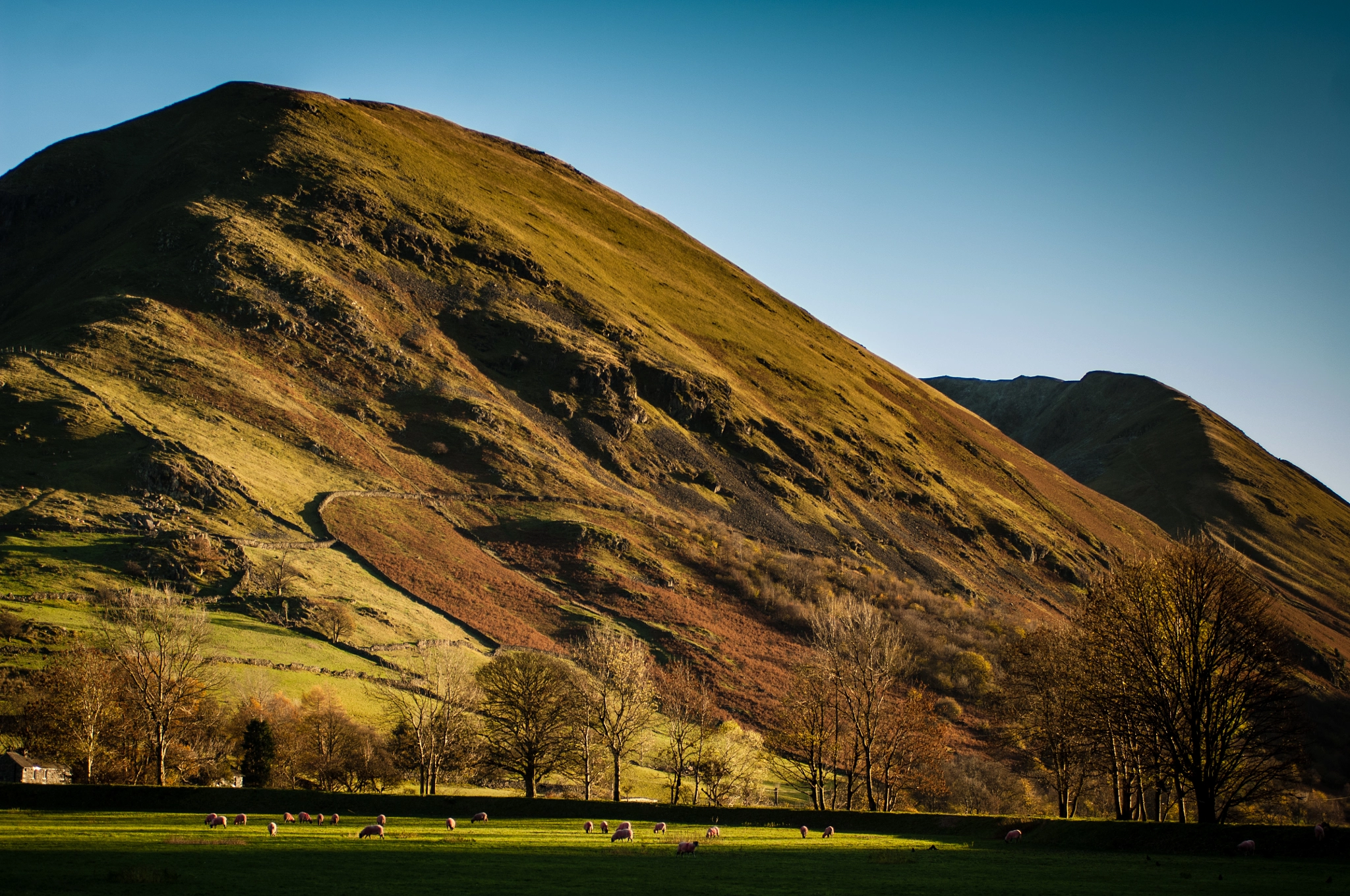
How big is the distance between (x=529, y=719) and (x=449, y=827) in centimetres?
2941

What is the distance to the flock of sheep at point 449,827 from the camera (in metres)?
32.5

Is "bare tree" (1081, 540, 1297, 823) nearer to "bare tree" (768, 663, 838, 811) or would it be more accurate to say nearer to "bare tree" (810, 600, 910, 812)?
"bare tree" (810, 600, 910, 812)

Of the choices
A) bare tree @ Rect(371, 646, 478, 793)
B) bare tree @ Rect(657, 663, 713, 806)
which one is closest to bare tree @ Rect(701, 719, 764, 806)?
bare tree @ Rect(657, 663, 713, 806)

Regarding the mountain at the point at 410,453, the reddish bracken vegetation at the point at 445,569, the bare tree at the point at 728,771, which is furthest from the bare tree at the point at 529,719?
the reddish bracken vegetation at the point at 445,569

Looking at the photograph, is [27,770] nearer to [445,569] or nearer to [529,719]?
[529,719]

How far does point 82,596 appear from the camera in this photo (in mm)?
79938

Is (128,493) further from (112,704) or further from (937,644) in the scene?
(937,644)

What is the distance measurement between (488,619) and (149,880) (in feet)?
293

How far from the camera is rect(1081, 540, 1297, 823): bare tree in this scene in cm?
3919

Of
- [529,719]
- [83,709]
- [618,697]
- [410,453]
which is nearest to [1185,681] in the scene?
[618,697]

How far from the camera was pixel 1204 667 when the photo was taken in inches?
1588

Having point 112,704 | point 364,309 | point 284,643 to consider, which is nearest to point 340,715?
point 112,704

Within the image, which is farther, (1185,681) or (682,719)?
(682,719)

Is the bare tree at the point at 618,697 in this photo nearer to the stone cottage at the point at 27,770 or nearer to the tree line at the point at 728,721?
the tree line at the point at 728,721
